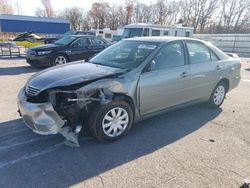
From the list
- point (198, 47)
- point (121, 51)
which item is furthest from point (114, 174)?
point (198, 47)

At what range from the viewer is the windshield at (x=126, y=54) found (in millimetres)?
3802

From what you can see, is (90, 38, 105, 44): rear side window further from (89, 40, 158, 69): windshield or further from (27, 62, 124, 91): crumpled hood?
(27, 62, 124, 91): crumpled hood

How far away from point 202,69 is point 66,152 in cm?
301

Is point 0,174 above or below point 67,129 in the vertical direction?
below

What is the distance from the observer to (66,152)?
3.16 metres

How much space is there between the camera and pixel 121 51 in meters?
4.33

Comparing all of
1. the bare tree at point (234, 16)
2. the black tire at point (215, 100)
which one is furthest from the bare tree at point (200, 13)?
the black tire at point (215, 100)

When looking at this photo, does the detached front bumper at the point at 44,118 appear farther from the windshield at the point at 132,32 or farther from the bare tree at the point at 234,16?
the bare tree at the point at 234,16

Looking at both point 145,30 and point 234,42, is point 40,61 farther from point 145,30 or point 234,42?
point 234,42

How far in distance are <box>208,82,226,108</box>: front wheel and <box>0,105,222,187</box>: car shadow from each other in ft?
2.97

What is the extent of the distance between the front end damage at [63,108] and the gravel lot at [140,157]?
0.33 meters

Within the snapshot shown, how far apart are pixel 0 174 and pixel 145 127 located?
2.36 metres

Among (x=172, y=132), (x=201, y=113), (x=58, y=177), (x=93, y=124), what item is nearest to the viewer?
(x=58, y=177)

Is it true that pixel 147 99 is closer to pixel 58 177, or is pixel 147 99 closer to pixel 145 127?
pixel 145 127
